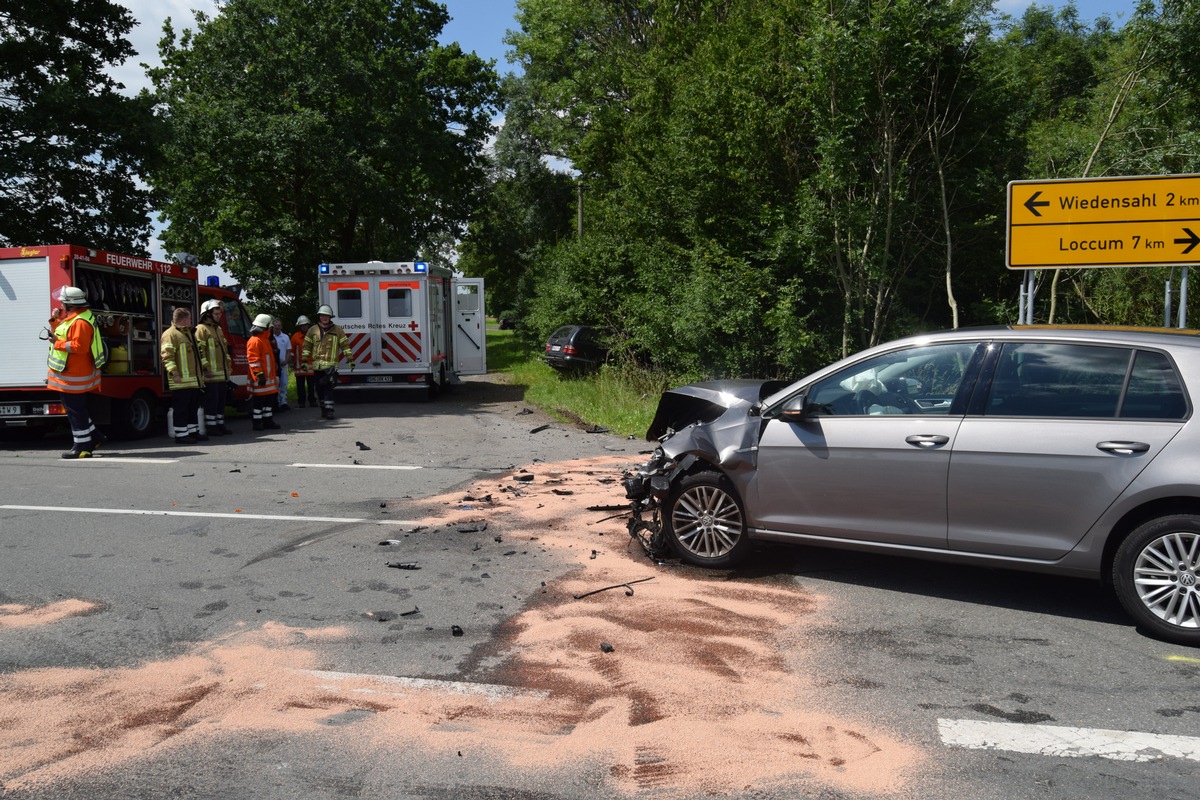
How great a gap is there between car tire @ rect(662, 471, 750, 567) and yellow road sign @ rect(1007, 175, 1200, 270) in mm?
5935

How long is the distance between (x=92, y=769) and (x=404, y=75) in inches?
1116

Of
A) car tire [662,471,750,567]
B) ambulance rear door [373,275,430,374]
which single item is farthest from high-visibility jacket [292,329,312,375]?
car tire [662,471,750,567]

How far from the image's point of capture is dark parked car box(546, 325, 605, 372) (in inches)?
1057

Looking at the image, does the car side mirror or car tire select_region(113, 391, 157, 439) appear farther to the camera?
car tire select_region(113, 391, 157, 439)

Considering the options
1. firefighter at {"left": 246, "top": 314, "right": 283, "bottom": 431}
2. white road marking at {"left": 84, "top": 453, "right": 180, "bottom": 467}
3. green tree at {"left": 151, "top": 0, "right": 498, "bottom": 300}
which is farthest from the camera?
green tree at {"left": 151, "top": 0, "right": 498, "bottom": 300}

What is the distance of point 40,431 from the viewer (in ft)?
49.9

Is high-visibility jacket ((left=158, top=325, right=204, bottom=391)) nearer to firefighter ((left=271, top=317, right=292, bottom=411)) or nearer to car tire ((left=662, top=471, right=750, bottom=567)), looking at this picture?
firefighter ((left=271, top=317, right=292, bottom=411))

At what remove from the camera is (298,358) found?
2130cm

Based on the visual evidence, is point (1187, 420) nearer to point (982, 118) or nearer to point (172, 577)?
point (172, 577)

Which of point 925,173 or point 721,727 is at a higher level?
point 925,173

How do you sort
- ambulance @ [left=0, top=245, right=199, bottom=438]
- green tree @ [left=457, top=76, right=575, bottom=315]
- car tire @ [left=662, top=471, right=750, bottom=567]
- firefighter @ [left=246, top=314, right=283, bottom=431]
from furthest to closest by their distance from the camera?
green tree @ [left=457, top=76, right=575, bottom=315], firefighter @ [left=246, top=314, right=283, bottom=431], ambulance @ [left=0, top=245, right=199, bottom=438], car tire @ [left=662, top=471, right=750, bottom=567]

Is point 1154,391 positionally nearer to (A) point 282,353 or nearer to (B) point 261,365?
(B) point 261,365

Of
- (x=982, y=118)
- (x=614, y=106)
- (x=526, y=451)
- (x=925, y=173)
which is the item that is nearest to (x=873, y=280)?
(x=925, y=173)

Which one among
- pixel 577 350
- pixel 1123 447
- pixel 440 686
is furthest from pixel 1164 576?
pixel 577 350
